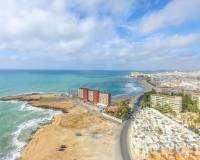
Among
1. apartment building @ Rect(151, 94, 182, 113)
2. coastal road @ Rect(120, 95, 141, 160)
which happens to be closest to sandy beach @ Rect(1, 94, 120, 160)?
coastal road @ Rect(120, 95, 141, 160)

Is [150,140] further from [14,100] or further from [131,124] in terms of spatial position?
[14,100]

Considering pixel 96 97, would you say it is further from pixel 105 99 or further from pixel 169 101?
pixel 169 101

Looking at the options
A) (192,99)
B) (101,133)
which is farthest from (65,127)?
(192,99)

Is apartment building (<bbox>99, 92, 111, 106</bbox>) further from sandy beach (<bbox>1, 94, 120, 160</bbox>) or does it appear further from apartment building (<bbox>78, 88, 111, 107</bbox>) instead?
sandy beach (<bbox>1, 94, 120, 160</bbox>)

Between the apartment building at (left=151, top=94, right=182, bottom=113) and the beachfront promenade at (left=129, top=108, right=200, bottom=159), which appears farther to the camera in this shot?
the apartment building at (left=151, top=94, right=182, bottom=113)

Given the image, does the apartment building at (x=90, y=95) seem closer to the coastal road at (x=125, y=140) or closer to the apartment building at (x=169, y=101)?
the apartment building at (x=169, y=101)

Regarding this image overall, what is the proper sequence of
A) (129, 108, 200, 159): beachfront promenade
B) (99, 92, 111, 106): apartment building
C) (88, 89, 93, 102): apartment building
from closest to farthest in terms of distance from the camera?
1. (129, 108, 200, 159): beachfront promenade
2. (99, 92, 111, 106): apartment building
3. (88, 89, 93, 102): apartment building

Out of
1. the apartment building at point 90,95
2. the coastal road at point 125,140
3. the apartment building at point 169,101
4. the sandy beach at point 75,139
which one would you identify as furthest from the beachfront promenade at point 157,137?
the apartment building at point 90,95
